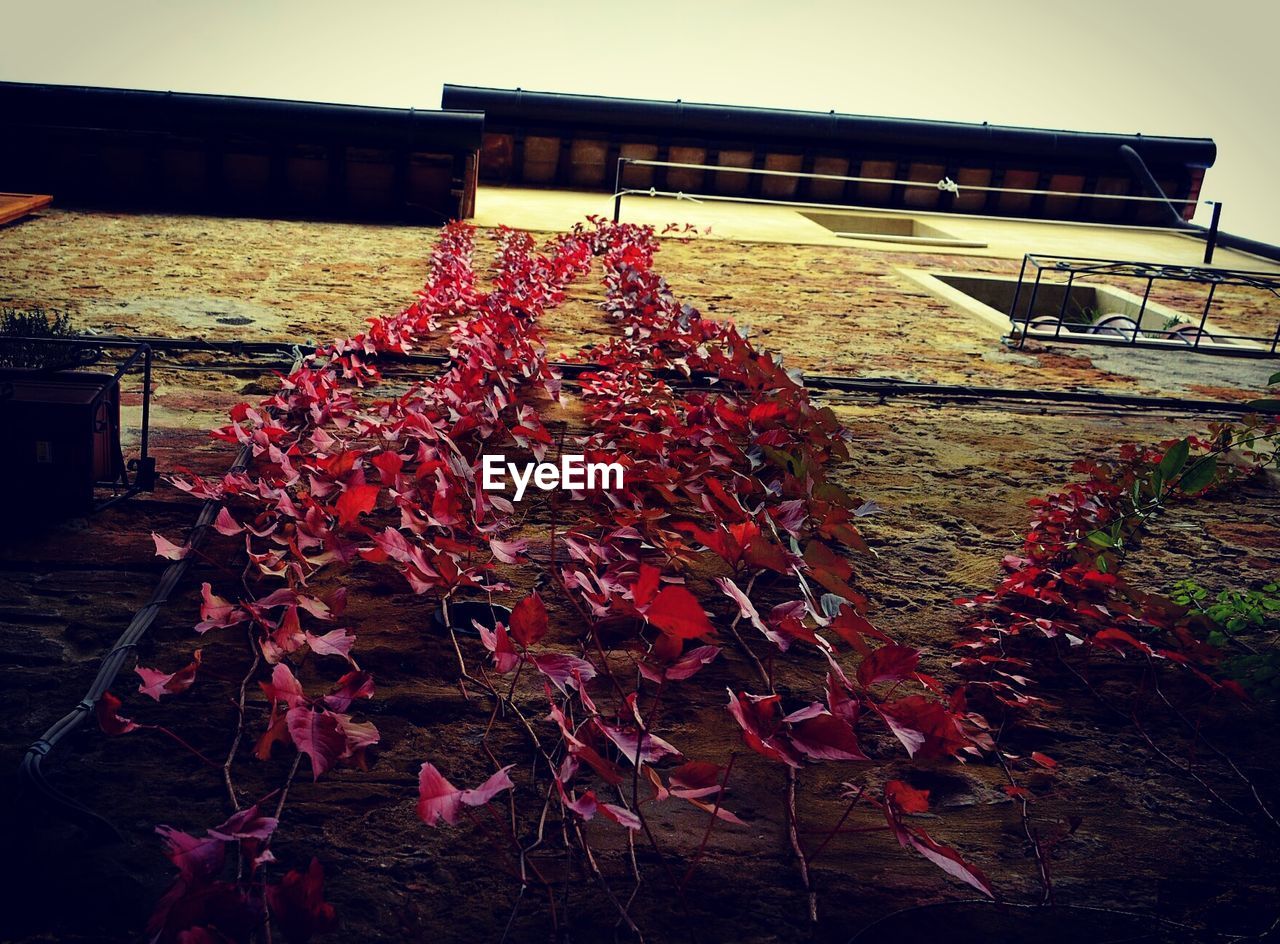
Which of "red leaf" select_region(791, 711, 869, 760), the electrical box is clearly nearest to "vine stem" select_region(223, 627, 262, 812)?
the electrical box

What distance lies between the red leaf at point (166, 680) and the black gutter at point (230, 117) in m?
8.09

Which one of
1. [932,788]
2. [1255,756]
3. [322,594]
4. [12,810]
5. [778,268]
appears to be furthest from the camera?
[778,268]

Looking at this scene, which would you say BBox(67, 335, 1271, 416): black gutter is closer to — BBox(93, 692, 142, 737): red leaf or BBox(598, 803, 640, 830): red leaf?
BBox(93, 692, 142, 737): red leaf

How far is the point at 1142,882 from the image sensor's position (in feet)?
5.85

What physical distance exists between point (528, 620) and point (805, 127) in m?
→ 13.3

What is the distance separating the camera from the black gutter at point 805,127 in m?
13.6

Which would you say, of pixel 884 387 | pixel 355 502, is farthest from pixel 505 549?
pixel 884 387

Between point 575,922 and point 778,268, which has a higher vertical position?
point 778,268

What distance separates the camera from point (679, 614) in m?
1.89

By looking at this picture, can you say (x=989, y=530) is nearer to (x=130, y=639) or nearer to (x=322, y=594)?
(x=322, y=594)

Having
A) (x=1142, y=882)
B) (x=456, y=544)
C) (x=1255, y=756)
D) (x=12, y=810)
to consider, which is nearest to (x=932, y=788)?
(x=1142, y=882)

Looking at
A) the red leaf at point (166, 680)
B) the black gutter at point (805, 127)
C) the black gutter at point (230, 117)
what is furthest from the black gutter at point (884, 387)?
the black gutter at point (805, 127)

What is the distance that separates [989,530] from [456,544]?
173 cm

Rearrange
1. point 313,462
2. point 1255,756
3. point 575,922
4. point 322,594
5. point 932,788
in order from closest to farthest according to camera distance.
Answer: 1. point 575,922
2. point 932,788
3. point 1255,756
4. point 322,594
5. point 313,462
